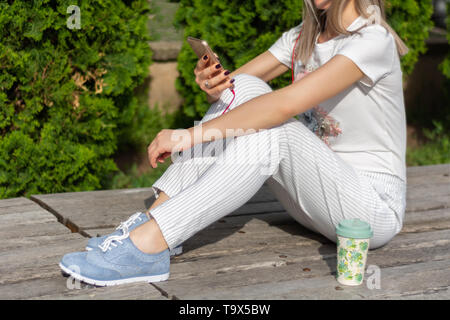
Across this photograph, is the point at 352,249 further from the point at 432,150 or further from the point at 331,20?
the point at 432,150

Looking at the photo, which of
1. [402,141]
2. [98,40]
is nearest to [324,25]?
[402,141]

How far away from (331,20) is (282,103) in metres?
0.44

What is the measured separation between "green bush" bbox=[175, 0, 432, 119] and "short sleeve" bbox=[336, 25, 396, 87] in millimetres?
1684

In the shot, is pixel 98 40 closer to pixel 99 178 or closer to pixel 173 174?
pixel 99 178

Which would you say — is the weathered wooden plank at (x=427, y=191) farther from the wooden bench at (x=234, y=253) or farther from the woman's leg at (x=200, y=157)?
the woman's leg at (x=200, y=157)

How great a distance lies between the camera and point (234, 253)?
2.17m

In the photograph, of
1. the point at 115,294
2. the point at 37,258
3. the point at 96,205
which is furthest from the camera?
the point at 96,205

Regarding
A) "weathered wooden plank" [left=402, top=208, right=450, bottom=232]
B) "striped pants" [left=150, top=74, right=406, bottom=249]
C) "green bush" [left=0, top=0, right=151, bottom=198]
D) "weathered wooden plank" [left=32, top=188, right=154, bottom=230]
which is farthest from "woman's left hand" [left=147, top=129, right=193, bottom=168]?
"green bush" [left=0, top=0, right=151, bottom=198]

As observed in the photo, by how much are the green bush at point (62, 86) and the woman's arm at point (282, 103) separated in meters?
1.43

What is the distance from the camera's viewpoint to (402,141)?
2211 millimetres

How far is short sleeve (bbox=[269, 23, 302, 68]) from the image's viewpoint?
2.49 metres

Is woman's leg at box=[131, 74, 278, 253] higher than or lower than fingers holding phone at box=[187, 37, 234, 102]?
lower

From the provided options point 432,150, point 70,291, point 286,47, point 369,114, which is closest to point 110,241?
point 70,291

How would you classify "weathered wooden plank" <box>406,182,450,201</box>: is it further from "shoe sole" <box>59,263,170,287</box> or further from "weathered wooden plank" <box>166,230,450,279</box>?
"shoe sole" <box>59,263,170,287</box>
